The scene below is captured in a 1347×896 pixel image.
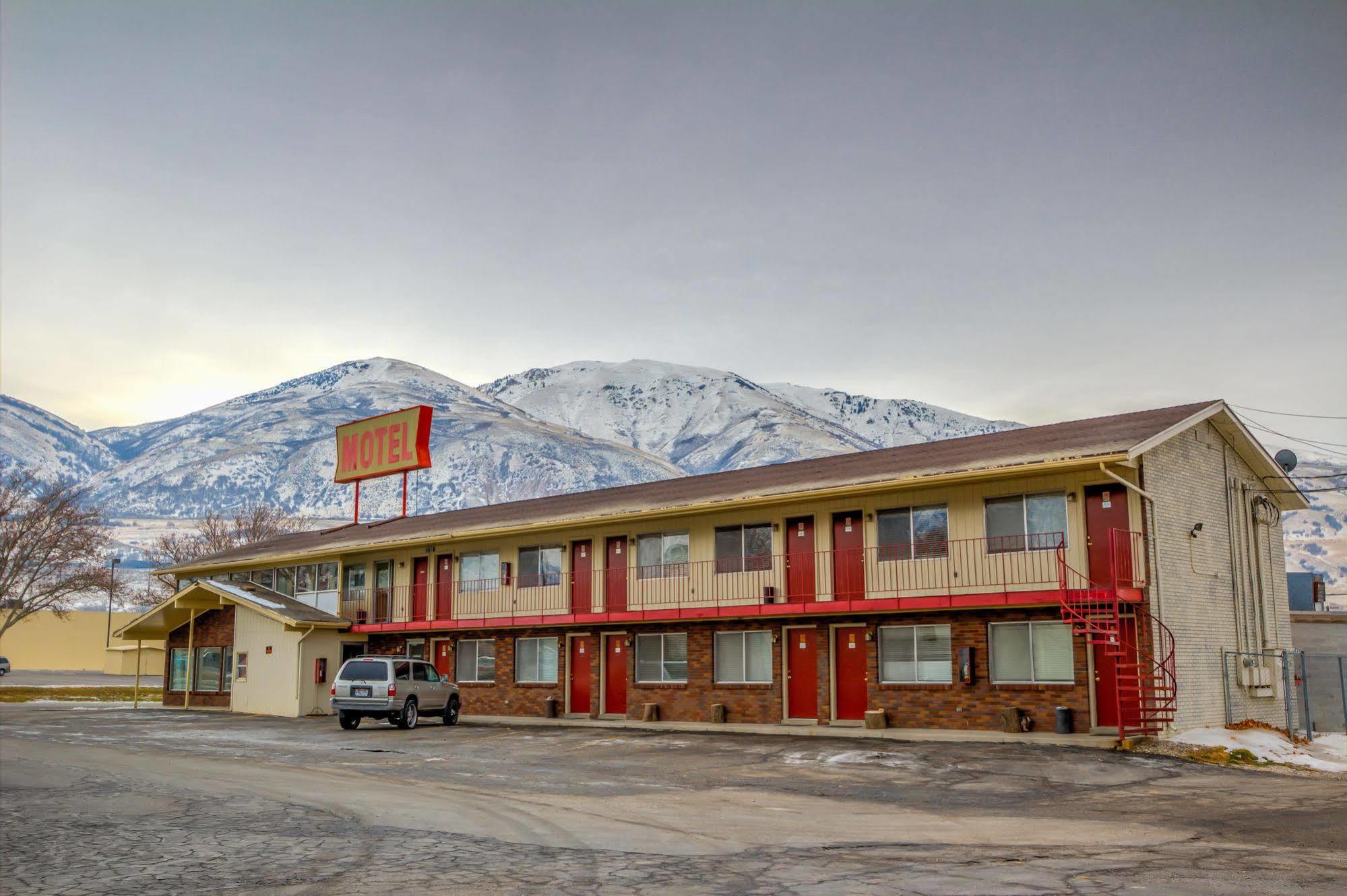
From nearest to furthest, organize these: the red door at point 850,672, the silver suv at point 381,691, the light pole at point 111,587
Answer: the red door at point 850,672 → the silver suv at point 381,691 → the light pole at point 111,587

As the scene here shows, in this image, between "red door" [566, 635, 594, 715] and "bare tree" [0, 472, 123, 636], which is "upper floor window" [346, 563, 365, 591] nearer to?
"red door" [566, 635, 594, 715]

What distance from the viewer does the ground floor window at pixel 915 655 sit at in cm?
2525

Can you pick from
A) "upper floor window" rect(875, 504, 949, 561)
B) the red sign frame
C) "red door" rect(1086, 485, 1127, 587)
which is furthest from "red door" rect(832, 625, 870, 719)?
the red sign frame

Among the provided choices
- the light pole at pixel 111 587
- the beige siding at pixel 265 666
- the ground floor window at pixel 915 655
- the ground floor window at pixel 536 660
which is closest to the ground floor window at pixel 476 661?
the ground floor window at pixel 536 660

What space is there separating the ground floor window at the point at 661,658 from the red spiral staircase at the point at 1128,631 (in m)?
11.0

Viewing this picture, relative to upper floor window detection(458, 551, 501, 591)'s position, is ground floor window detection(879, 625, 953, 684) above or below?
below

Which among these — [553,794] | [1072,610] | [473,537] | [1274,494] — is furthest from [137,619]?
[1274,494]

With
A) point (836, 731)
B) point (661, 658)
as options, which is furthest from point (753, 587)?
point (836, 731)

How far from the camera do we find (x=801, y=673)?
28.0 meters

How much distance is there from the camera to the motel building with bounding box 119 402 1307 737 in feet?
76.2

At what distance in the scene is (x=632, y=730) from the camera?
28.5 meters

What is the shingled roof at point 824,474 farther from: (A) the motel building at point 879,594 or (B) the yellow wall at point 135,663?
(B) the yellow wall at point 135,663

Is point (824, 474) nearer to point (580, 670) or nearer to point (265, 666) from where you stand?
point (580, 670)

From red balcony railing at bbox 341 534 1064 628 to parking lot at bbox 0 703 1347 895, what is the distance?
146 inches
